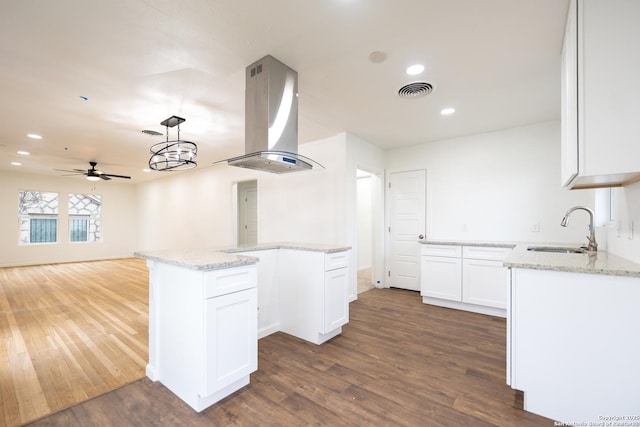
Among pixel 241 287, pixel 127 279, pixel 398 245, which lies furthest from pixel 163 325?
pixel 127 279

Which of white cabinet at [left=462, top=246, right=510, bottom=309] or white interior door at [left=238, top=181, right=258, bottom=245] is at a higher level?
white interior door at [left=238, top=181, right=258, bottom=245]

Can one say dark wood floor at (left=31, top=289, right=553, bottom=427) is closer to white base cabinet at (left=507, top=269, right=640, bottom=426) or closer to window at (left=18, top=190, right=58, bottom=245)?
white base cabinet at (left=507, top=269, right=640, bottom=426)

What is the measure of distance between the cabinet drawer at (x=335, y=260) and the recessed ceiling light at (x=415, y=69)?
6.10 ft

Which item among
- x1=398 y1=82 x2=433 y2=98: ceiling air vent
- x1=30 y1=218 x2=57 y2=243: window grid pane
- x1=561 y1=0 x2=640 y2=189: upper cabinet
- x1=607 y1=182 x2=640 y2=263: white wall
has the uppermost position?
x1=398 y1=82 x2=433 y2=98: ceiling air vent

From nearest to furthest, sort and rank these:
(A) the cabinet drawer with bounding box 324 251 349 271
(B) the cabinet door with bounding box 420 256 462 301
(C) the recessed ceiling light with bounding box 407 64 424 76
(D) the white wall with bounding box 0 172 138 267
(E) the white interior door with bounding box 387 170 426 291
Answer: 1. (C) the recessed ceiling light with bounding box 407 64 424 76
2. (A) the cabinet drawer with bounding box 324 251 349 271
3. (B) the cabinet door with bounding box 420 256 462 301
4. (E) the white interior door with bounding box 387 170 426 291
5. (D) the white wall with bounding box 0 172 138 267

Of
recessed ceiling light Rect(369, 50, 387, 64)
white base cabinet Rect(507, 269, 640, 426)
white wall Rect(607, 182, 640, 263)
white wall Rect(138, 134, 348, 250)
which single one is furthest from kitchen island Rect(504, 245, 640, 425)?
white wall Rect(138, 134, 348, 250)

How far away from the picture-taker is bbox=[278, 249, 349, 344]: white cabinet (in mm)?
2658

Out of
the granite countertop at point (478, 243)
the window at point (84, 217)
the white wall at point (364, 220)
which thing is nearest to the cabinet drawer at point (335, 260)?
the granite countertop at point (478, 243)

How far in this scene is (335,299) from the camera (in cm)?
279

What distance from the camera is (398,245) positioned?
4895 millimetres

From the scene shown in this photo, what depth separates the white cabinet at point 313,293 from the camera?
105 inches

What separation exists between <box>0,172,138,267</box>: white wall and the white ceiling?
210 inches

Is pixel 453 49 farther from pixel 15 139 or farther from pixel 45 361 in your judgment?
pixel 15 139

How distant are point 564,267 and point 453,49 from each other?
1760 mm
